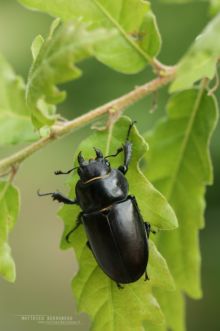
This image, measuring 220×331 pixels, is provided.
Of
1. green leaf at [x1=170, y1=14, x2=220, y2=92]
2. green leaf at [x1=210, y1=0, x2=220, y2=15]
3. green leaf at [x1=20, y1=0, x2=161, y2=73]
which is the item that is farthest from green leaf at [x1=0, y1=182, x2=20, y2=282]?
green leaf at [x1=210, y1=0, x2=220, y2=15]

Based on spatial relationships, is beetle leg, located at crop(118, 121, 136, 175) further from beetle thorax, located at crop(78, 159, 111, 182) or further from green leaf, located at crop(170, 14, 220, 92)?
green leaf, located at crop(170, 14, 220, 92)

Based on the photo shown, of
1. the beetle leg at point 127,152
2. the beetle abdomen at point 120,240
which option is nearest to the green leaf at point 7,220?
the beetle abdomen at point 120,240

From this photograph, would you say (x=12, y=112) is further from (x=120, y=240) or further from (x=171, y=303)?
(x=171, y=303)

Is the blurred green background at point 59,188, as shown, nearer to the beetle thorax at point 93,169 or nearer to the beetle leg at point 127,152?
the beetle thorax at point 93,169

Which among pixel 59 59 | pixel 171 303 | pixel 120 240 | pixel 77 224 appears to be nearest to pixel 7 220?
pixel 77 224

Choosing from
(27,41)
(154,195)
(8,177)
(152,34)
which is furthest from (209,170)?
(27,41)
